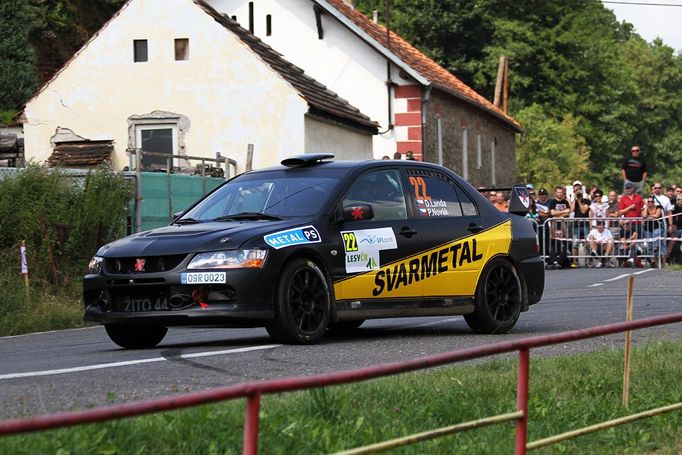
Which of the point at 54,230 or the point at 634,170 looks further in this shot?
the point at 634,170

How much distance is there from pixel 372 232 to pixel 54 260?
24.8ft

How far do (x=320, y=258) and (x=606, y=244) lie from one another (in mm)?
19524

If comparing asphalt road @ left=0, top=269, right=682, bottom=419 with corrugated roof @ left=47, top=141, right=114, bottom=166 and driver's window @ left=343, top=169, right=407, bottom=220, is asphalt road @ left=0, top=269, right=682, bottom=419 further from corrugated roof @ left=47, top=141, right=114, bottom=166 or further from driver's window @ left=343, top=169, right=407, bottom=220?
corrugated roof @ left=47, top=141, right=114, bottom=166

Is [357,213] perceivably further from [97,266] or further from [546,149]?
[546,149]

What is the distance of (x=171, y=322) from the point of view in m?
11.5

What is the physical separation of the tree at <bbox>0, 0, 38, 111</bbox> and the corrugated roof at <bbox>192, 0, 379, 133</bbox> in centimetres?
737

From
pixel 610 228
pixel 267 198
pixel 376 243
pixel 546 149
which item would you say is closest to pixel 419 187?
pixel 376 243

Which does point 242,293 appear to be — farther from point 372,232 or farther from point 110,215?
point 110,215

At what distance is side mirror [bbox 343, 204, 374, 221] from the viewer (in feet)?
40.6

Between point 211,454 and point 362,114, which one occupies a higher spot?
point 362,114

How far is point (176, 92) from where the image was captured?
3484 cm

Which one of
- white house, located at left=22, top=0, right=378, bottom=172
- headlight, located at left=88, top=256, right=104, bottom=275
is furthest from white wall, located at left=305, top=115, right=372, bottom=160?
headlight, located at left=88, top=256, right=104, bottom=275

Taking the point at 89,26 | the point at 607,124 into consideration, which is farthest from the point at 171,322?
the point at 607,124

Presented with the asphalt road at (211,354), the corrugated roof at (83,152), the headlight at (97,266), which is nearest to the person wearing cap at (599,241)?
A: the corrugated roof at (83,152)
